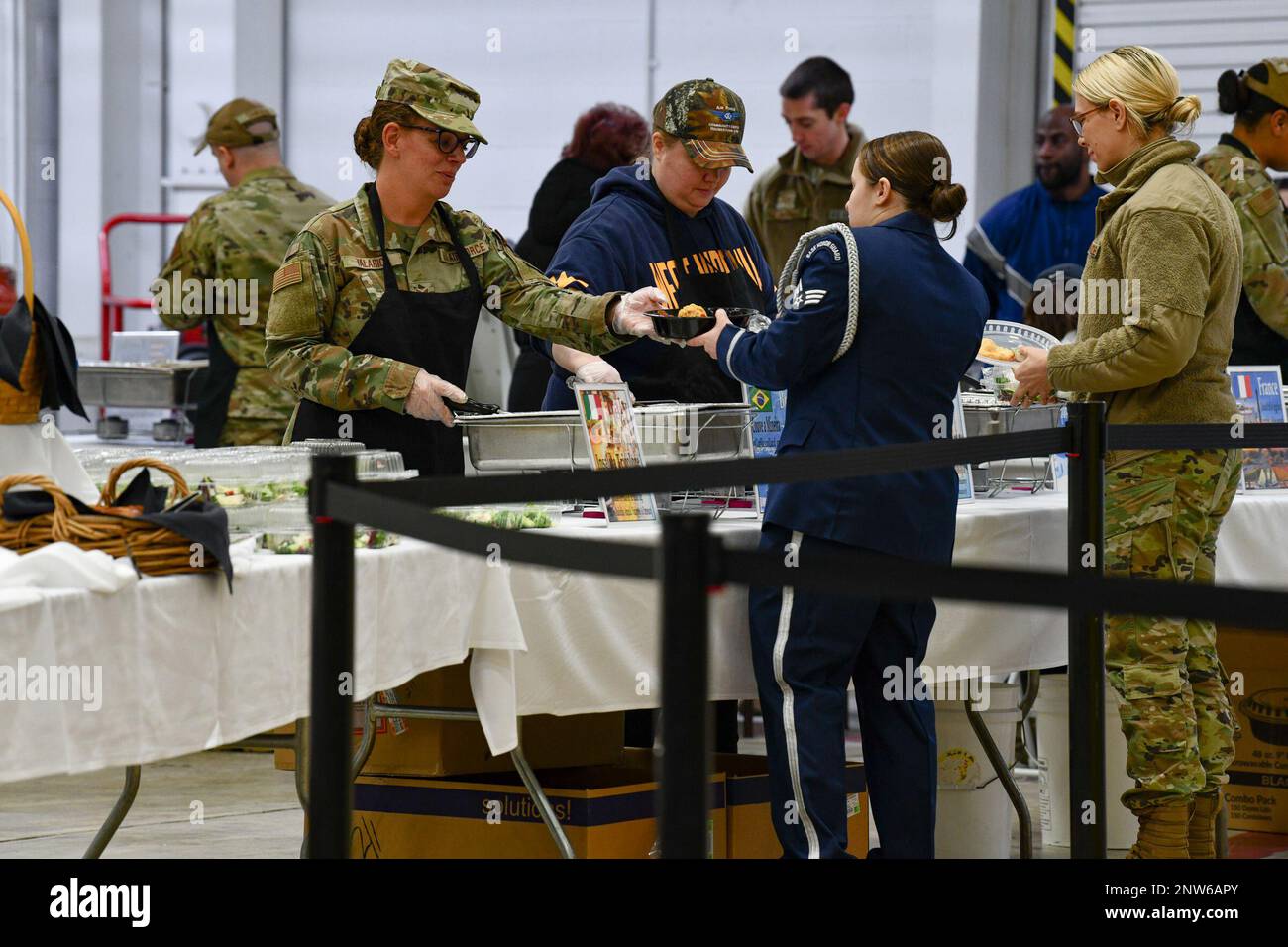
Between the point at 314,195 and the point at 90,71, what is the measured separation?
172 inches

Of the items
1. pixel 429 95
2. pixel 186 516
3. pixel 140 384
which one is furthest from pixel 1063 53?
pixel 186 516

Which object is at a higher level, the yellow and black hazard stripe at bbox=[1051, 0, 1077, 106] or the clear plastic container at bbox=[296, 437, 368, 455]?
the yellow and black hazard stripe at bbox=[1051, 0, 1077, 106]

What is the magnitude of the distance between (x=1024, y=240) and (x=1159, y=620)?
11.3ft

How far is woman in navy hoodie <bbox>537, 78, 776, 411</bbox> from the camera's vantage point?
454 cm

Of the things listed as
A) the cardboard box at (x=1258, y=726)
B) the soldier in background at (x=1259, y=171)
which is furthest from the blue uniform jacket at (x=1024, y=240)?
the cardboard box at (x=1258, y=726)

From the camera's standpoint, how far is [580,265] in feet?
15.0

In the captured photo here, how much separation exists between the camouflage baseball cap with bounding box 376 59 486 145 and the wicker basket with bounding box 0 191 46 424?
3.47 feet

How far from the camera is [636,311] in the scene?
4.12 meters

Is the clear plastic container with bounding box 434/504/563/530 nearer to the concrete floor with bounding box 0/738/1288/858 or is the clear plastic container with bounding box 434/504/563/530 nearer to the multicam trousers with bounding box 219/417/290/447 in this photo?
the concrete floor with bounding box 0/738/1288/858

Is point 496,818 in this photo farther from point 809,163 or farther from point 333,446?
point 809,163

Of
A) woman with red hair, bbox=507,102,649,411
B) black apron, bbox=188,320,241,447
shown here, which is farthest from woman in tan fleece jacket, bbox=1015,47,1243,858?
black apron, bbox=188,320,241,447

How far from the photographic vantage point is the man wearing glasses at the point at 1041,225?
714 centimetres
